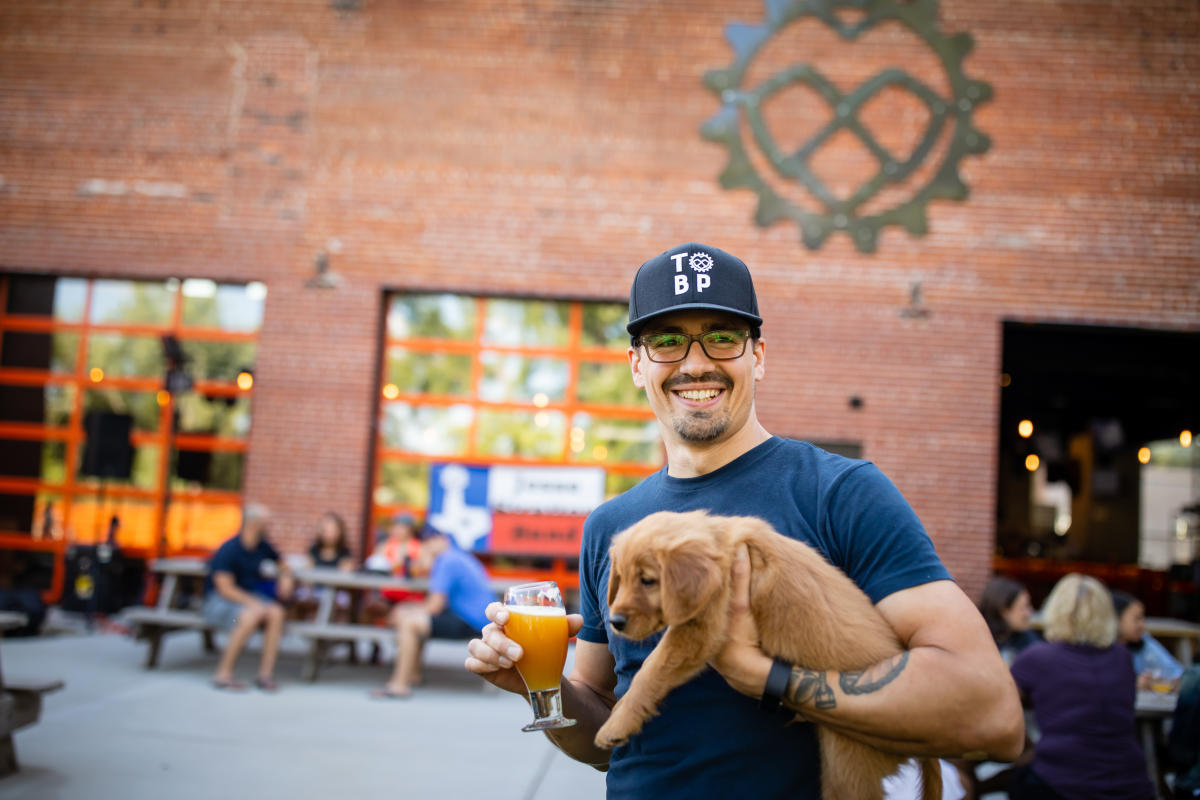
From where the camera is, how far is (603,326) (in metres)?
11.5

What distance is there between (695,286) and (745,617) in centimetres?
65

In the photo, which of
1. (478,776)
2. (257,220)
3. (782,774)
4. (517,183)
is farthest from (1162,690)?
(257,220)

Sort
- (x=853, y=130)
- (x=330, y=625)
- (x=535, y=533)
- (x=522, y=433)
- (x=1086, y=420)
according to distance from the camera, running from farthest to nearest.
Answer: (x=1086, y=420)
(x=522, y=433)
(x=535, y=533)
(x=853, y=130)
(x=330, y=625)

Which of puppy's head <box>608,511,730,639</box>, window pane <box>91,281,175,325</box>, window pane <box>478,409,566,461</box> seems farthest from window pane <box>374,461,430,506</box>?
puppy's head <box>608,511,730,639</box>

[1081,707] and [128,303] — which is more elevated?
[128,303]

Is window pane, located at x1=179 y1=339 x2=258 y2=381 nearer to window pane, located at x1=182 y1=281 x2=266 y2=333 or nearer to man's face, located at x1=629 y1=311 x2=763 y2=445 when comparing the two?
window pane, located at x1=182 y1=281 x2=266 y2=333

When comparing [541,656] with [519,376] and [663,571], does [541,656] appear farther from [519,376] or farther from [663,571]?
[519,376]

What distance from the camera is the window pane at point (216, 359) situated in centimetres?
1191

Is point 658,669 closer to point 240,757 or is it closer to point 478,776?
point 478,776

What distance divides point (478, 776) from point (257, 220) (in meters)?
7.93

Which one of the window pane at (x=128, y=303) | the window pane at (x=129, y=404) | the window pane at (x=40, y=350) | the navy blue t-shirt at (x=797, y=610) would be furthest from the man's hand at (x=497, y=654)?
the window pane at (x=40, y=350)

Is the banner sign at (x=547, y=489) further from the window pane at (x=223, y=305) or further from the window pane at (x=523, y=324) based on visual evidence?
the window pane at (x=223, y=305)

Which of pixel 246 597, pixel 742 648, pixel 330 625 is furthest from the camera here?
pixel 330 625

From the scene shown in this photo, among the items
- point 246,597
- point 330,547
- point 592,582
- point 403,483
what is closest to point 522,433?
point 403,483
